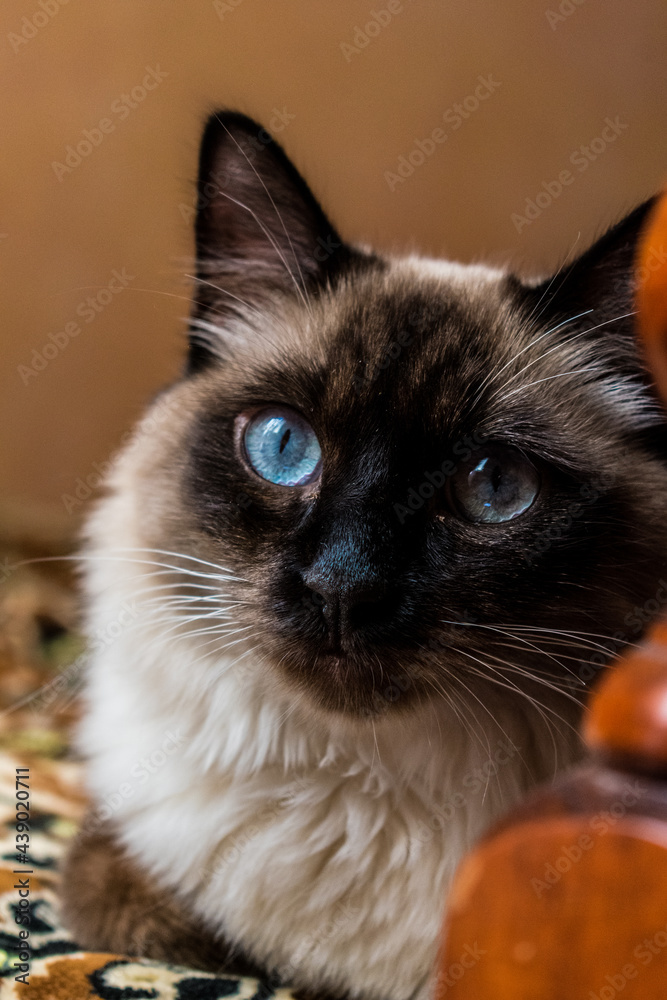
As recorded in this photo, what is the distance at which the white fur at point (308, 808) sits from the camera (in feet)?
3.42

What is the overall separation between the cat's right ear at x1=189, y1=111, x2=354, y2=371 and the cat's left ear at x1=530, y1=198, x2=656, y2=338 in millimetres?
354

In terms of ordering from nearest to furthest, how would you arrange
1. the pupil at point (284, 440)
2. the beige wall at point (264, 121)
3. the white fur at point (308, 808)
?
the white fur at point (308, 808), the pupil at point (284, 440), the beige wall at point (264, 121)

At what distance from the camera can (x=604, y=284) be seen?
1.13 meters

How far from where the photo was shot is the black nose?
0.91 m

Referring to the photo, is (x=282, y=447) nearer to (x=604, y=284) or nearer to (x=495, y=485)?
(x=495, y=485)

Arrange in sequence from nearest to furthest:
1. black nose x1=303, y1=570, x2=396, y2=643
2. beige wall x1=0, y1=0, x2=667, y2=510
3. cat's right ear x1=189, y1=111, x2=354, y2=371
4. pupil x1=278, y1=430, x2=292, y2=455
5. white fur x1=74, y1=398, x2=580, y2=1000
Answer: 1. black nose x1=303, y1=570, x2=396, y2=643
2. white fur x1=74, y1=398, x2=580, y2=1000
3. pupil x1=278, y1=430, x2=292, y2=455
4. cat's right ear x1=189, y1=111, x2=354, y2=371
5. beige wall x1=0, y1=0, x2=667, y2=510

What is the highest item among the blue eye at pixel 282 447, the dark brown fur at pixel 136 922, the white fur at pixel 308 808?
the blue eye at pixel 282 447

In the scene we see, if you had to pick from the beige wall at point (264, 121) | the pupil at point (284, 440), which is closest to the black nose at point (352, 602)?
the pupil at point (284, 440)

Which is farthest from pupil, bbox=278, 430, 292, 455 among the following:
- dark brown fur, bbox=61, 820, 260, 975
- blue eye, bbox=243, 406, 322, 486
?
dark brown fur, bbox=61, 820, 260, 975

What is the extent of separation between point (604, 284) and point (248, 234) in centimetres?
58

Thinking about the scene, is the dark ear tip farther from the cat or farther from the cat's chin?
the cat's chin

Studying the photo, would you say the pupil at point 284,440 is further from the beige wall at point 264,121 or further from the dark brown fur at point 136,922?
the beige wall at point 264,121

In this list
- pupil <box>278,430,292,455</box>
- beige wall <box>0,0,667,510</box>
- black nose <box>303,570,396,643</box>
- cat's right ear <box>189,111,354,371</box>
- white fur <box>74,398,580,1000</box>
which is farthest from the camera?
beige wall <box>0,0,667,510</box>

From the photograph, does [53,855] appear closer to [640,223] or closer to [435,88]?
[640,223]
